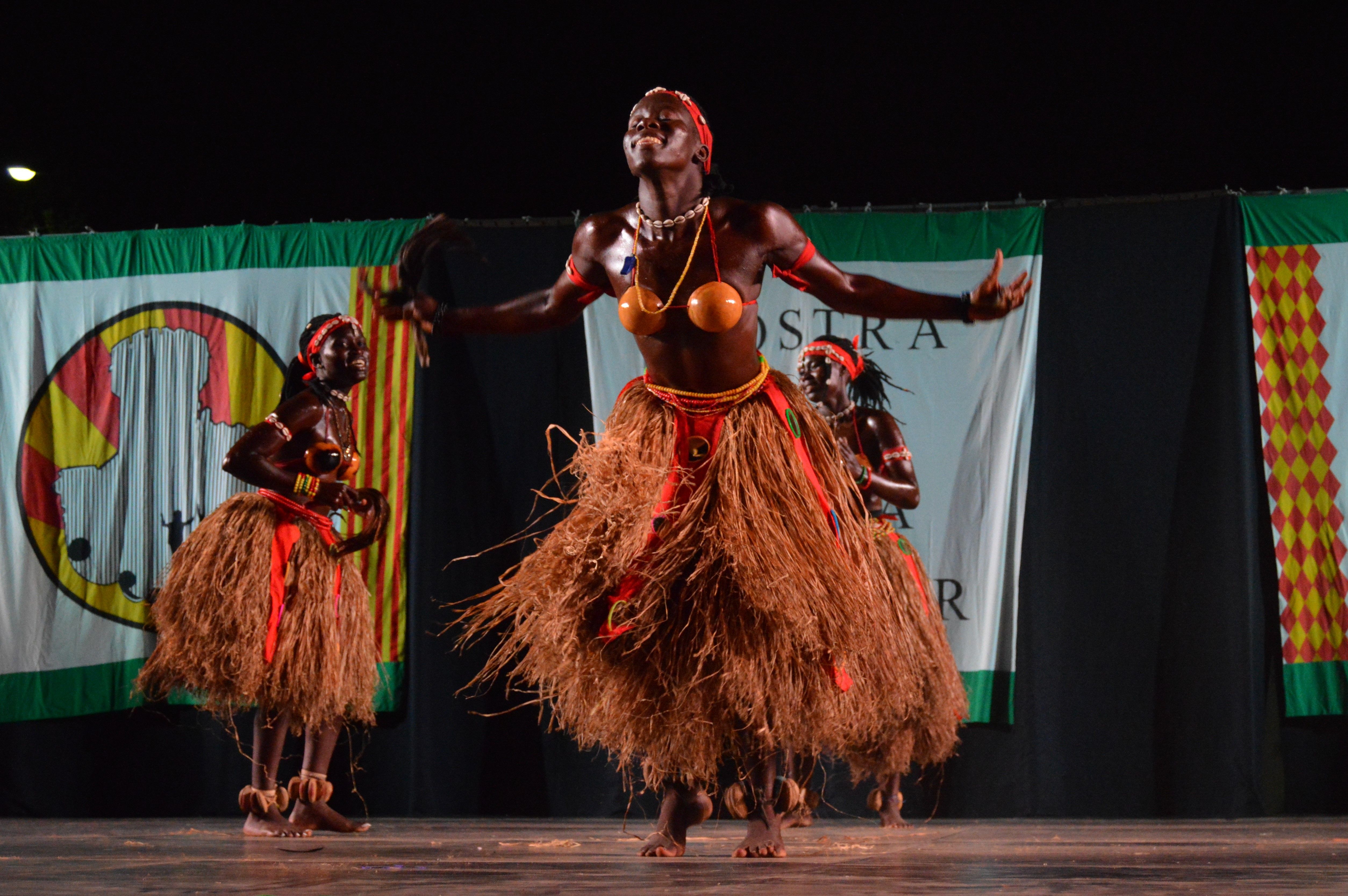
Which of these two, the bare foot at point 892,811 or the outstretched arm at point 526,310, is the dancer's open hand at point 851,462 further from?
the bare foot at point 892,811

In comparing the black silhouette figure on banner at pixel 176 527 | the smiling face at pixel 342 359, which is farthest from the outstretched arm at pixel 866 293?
the black silhouette figure on banner at pixel 176 527

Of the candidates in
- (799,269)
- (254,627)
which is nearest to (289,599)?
(254,627)

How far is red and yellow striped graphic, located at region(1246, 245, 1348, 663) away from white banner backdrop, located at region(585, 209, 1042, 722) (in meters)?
0.76

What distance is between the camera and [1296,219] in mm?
4348

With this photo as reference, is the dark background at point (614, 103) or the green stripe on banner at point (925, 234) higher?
the dark background at point (614, 103)

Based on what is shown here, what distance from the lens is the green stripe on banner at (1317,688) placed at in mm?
4203

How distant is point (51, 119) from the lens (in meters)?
5.46

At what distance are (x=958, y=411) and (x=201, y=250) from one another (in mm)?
2795

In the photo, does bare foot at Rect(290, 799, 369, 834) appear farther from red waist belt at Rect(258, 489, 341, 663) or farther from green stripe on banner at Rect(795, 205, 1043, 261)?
green stripe on banner at Rect(795, 205, 1043, 261)

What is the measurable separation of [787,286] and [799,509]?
2.16 meters

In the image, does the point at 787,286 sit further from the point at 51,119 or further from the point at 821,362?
the point at 51,119

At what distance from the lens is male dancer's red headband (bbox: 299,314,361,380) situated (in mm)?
3918

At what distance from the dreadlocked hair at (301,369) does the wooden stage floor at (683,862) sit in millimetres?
1319

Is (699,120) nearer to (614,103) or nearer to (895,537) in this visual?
(895,537)
